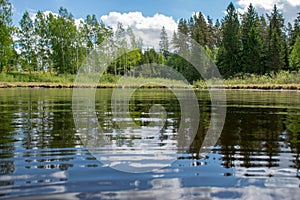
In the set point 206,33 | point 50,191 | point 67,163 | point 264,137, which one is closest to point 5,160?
point 67,163

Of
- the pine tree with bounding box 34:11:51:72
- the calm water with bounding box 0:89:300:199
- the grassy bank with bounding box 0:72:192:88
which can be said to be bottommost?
the calm water with bounding box 0:89:300:199

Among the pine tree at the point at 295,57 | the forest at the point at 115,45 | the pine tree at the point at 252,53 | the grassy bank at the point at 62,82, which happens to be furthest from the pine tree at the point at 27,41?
the pine tree at the point at 295,57

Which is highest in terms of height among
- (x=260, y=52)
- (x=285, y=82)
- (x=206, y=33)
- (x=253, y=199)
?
(x=206, y=33)

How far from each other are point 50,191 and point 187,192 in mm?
1943

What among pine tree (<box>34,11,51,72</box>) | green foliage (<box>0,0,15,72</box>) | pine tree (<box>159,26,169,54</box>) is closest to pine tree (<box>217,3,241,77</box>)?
pine tree (<box>159,26,169,54</box>)

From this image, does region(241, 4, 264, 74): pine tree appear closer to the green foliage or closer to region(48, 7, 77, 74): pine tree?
region(48, 7, 77, 74): pine tree

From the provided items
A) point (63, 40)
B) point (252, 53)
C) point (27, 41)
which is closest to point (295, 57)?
point (252, 53)

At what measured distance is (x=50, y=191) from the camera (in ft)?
15.0

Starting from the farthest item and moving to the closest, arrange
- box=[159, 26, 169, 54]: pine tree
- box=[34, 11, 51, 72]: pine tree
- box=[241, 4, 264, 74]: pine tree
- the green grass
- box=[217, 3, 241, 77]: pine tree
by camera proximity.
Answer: box=[159, 26, 169, 54]: pine tree
box=[217, 3, 241, 77]: pine tree
box=[241, 4, 264, 74]: pine tree
box=[34, 11, 51, 72]: pine tree
the green grass

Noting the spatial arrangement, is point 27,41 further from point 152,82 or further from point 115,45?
point 152,82

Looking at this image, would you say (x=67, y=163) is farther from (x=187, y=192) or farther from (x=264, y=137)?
(x=264, y=137)

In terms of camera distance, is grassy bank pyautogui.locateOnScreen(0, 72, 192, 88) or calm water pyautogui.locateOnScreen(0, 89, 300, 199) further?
grassy bank pyautogui.locateOnScreen(0, 72, 192, 88)

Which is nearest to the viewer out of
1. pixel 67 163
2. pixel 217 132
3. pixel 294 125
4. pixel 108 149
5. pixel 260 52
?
pixel 67 163

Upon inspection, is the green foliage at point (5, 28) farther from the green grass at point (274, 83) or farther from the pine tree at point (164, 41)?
the pine tree at point (164, 41)
